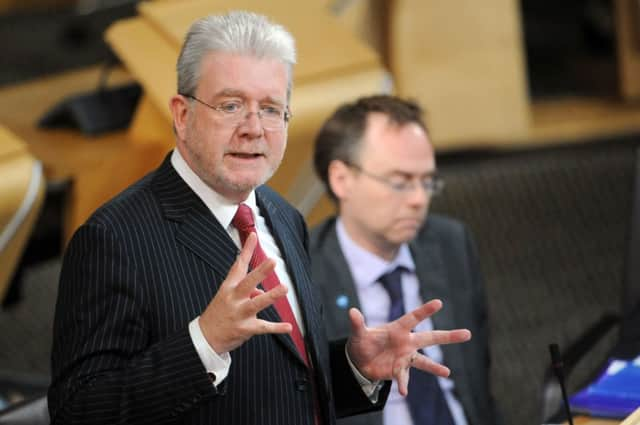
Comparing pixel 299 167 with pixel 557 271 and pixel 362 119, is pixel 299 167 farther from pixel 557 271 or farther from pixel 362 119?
pixel 557 271

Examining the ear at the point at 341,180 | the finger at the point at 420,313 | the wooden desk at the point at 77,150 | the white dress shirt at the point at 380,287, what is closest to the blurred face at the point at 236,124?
the finger at the point at 420,313

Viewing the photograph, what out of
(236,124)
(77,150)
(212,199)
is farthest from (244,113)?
(77,150)

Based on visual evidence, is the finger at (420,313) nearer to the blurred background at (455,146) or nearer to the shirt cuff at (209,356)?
the shirt cuff at (209,356)

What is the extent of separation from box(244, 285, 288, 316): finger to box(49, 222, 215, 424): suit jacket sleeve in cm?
11

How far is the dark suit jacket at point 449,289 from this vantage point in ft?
9.11

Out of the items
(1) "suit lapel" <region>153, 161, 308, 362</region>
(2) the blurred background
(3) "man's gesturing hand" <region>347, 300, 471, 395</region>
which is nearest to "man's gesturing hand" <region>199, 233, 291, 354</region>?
(1) "suit lapel" <region>153, 161, 308, 362</region>

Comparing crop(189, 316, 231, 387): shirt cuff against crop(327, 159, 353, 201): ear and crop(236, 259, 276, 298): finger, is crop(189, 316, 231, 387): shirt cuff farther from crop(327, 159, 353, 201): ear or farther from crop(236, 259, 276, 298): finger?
crop(327, 159, 353, 201): ear

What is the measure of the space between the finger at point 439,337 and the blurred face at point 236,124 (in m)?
0.32

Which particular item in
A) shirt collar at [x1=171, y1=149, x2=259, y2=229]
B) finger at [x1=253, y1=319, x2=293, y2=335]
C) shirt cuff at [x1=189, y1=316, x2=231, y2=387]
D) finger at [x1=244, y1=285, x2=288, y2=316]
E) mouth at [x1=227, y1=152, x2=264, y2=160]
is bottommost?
shirt cuff at [x1=189, y1=316, x2=231, y2=387]

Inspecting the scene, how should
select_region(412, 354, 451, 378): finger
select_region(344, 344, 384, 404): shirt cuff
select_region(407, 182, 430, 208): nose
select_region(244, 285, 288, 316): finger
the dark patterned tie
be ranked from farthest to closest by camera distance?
select_region(407, 182, 430, 208): nose → the dark patterned tie → select_region(344, 344, 384, 404): shirt cuff → select_region(412, 354, 451, 378): finger → select_region(244, 285, 288, 316): finger

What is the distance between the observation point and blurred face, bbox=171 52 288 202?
1736 mm

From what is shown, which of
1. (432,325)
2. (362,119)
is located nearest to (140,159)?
(362,119)

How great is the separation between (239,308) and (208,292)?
17 centimetres

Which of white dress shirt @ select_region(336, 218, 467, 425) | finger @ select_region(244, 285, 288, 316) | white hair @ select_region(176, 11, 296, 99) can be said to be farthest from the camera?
white dress shirt @ select_region(336, 218, 467, 425)
